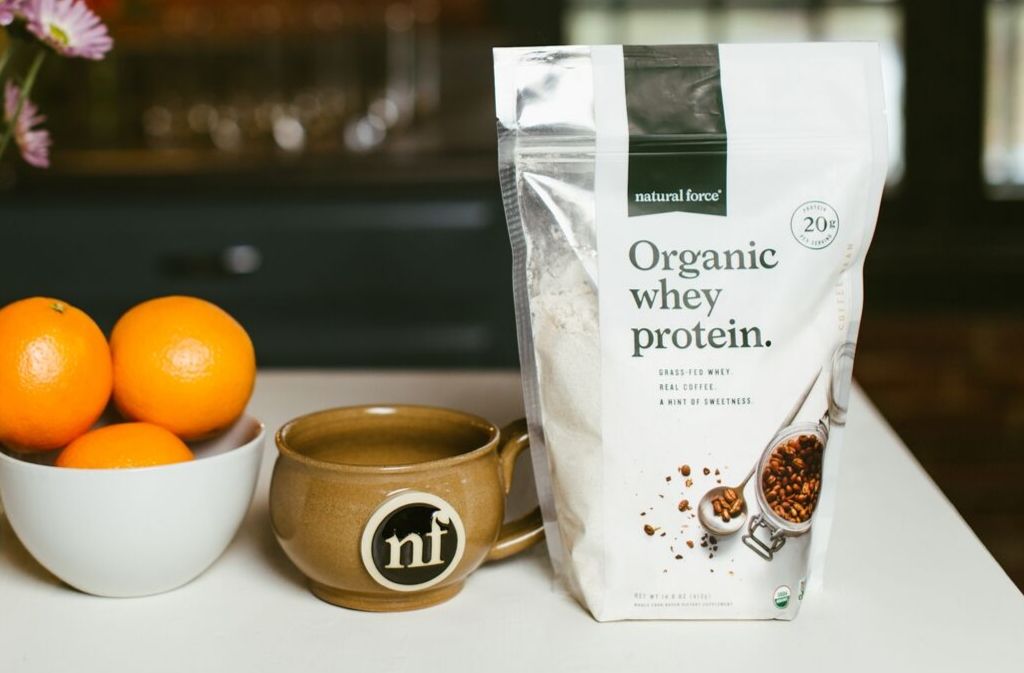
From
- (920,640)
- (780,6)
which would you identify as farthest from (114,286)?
(920,640)

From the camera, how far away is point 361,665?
517 mm

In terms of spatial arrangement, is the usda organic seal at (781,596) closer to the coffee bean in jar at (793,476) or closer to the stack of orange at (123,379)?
the coffee bean in jar at (793,476)

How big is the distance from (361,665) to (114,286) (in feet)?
6.70

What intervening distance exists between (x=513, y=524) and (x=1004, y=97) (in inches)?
Result: 103

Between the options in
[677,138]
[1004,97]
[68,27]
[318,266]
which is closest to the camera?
[677,138]

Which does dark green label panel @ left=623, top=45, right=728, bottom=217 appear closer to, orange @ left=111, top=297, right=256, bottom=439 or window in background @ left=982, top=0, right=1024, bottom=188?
orange @ left=111, top=297, right=256, bottom=439

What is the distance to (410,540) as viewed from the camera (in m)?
0.55

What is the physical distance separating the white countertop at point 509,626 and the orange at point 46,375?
0.09 meters

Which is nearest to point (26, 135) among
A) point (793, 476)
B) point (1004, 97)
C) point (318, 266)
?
point (793, 476)

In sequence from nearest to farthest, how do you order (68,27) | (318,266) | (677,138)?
(677,138) → (68,27) → (318,266)

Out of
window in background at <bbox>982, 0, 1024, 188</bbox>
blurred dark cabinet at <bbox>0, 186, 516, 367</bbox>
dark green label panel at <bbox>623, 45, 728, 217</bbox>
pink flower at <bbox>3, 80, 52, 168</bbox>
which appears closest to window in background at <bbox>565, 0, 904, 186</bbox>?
window in background at <bbox>982, 0, 1024, 188</bbox>

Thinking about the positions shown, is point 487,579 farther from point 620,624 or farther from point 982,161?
point 982,161

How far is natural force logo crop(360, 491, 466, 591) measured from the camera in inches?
21.5

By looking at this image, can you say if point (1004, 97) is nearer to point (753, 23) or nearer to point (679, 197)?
point (753, 23)
